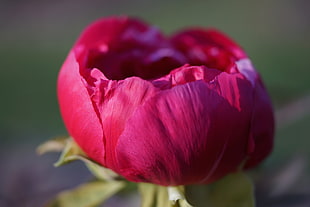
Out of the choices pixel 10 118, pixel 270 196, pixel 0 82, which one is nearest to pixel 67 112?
pixel 270 196

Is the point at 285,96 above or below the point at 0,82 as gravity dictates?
above

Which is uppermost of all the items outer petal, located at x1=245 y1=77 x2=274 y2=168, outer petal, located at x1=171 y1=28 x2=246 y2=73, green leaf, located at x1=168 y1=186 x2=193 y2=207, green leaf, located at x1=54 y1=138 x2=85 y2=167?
outer petal, located at x1=171 y1=28 x2=246 y2=73

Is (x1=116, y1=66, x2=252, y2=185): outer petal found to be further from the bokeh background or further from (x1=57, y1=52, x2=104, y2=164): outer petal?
the bokeh background

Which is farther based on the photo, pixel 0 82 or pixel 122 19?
pixel 0 82

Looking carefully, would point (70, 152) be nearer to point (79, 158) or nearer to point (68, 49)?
point (79, 158)

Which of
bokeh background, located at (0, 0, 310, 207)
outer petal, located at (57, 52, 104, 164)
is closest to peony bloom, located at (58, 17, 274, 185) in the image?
outer petal, located at (57, 52, 104, 164)

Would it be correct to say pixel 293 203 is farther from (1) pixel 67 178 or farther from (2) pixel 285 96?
(1) pixel 67 178
